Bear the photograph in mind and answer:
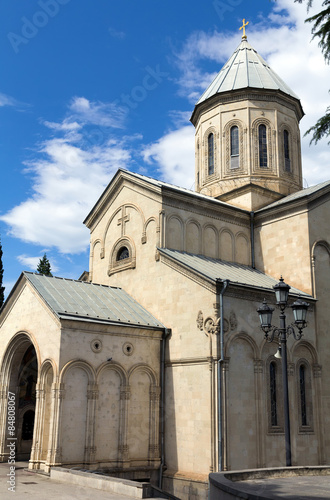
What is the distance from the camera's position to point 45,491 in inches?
471

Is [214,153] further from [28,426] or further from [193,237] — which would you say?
[28,426]

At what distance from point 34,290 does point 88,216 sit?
22.2 feet

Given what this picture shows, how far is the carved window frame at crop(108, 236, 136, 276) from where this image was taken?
20312 mm

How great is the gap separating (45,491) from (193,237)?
1128 cm

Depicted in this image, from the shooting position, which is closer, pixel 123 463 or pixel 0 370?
pixel 123 463

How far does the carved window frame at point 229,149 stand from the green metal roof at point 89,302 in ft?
28.3

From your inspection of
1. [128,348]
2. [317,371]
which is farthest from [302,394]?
[128,348]

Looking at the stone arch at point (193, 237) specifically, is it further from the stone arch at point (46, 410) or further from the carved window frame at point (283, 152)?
the stone arch at point (46, 410)

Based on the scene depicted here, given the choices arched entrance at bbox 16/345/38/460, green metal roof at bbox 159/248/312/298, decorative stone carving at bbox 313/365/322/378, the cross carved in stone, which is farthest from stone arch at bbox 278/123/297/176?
arched entrance at bbox 16/345/38/460

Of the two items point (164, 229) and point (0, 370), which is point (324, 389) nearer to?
point (164, 229)

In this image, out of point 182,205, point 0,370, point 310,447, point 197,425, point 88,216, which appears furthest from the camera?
point 88,216

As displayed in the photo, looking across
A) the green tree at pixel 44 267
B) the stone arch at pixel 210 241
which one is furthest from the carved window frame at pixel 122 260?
the green tree at pixel 44 267

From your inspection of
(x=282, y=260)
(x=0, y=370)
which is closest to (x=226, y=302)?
(x=282, y=260)

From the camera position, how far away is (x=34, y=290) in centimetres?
1741
